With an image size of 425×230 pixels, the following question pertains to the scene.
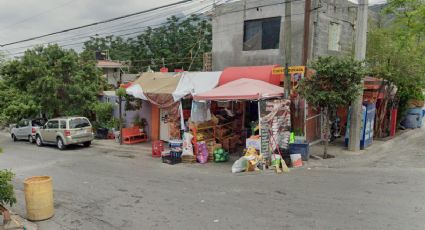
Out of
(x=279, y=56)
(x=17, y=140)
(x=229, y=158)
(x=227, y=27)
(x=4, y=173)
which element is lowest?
(x=17, y=140)

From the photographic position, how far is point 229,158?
15188mm

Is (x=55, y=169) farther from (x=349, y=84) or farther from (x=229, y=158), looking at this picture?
(x=349, y=84)

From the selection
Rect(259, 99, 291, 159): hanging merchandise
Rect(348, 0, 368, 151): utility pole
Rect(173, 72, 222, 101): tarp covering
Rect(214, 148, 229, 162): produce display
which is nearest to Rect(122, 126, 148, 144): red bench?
Rect(173, 72, 222, 101): tarp covering

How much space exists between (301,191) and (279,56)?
9793 millimetres

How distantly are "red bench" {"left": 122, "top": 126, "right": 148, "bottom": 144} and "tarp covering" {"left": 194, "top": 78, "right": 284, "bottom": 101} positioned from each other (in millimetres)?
6963

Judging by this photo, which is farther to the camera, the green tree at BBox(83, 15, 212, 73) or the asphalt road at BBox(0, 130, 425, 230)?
the green tree at BBox(83, 15, 212, 73)

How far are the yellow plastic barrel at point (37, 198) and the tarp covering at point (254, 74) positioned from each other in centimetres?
1002

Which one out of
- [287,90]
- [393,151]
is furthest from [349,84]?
[393,151]

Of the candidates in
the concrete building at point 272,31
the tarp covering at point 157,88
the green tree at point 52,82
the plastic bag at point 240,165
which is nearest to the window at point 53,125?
the green tree at point 52,82

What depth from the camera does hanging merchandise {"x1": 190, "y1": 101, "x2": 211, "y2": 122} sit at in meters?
15.4

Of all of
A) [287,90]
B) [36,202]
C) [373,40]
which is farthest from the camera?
[373,40]

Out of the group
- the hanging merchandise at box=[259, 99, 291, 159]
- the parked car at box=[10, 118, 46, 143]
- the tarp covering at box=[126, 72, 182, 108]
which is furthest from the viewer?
the parked car at box=[10, 118, 46, 143]

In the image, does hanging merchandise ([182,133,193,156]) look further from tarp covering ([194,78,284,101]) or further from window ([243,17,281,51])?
window ([243,17,281,51])

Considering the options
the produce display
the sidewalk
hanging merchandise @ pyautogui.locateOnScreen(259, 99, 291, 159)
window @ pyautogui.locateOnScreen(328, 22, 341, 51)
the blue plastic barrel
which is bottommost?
the produce display
